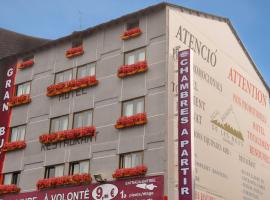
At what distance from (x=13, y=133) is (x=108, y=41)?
1082cm

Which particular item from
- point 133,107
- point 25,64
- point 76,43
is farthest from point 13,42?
point 133,107

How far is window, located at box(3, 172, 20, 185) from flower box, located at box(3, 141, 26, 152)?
1.91m

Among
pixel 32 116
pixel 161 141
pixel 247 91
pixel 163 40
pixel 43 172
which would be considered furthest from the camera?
pixel 247 91

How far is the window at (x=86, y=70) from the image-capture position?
4119 cm

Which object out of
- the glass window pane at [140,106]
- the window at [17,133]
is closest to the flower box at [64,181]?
the window at [17,133]

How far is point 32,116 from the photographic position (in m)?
43.1

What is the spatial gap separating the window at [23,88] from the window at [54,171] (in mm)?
7492

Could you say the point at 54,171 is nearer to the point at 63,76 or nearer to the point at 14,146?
the point at 14,146

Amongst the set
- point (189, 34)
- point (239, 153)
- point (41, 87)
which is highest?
point (189, 34)

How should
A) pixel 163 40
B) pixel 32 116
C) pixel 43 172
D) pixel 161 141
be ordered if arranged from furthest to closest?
pixel 32 116, pixel 43 172, pixel 163 40, pixel 161 141

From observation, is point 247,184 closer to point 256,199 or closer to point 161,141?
point 256,199

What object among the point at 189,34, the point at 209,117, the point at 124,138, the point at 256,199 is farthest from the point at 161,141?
the point at 256,199

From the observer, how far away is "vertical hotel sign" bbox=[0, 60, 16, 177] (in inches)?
1743

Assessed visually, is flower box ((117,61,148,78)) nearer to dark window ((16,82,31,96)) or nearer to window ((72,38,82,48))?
window ((72,38,82,48))
